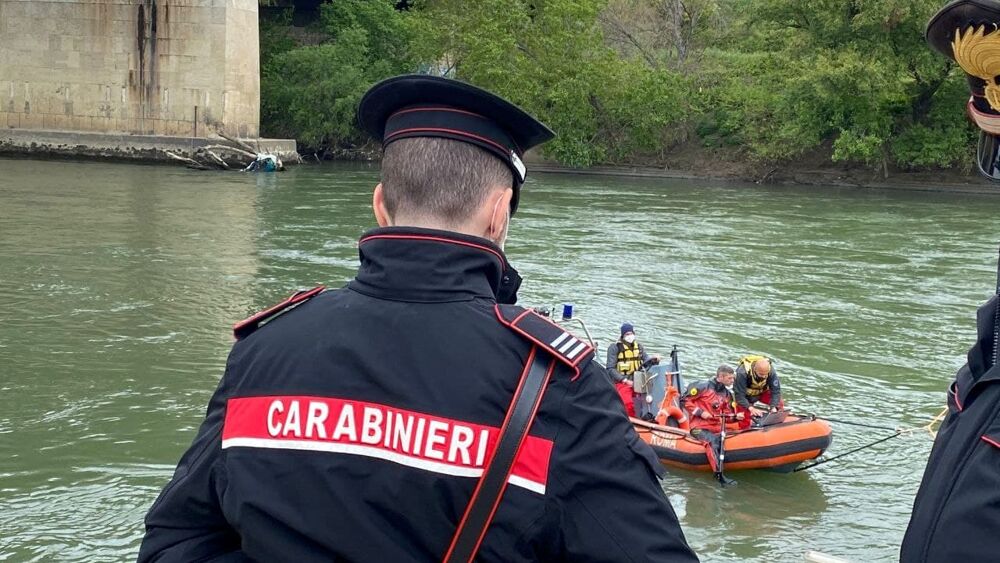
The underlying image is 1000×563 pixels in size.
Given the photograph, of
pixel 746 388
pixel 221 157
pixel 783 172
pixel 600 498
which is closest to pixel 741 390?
pixel 746 388

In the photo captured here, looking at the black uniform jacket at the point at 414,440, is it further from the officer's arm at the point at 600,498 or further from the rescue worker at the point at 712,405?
the rescue worker at the point at 712,405

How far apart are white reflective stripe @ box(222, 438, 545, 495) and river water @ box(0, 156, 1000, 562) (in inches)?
6.6

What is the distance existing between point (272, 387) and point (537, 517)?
1.44 ft

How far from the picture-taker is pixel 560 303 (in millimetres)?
17469

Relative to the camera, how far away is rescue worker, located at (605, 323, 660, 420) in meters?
11.4

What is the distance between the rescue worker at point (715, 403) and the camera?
1098 centimetres

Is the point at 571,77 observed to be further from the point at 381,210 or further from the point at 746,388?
the point at 381,210

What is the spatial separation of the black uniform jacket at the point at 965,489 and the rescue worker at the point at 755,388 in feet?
29.7

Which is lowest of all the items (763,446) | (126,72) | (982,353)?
(763,446)

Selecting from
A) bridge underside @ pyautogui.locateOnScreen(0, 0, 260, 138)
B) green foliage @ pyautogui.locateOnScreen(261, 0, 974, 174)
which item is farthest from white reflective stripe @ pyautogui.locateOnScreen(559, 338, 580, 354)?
bridge underside @ pyautogui.locateOnScreen(0, 0, 260, 138)

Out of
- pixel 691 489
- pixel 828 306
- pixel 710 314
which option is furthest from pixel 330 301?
pixel 828 306

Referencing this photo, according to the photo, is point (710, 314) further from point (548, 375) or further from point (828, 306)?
point (548, 375)

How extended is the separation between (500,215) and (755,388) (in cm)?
947

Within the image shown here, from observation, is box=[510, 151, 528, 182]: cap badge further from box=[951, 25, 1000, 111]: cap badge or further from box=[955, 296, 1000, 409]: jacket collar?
box=[951, 25, 1000, 111]: cap badge
